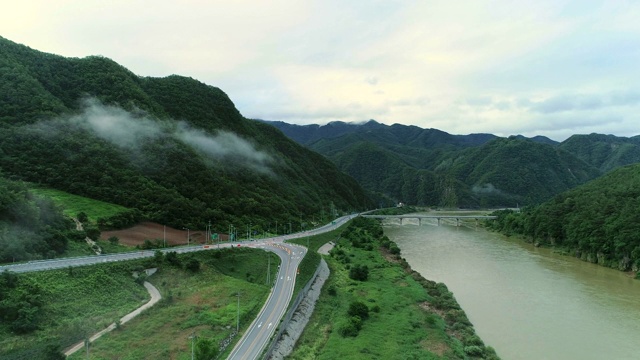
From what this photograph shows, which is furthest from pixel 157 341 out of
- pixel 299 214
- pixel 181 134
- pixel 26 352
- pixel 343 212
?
pixel 343 212

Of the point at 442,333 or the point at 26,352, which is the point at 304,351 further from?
the point at 26,352

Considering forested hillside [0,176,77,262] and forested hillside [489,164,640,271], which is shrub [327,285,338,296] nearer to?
forested hillside [0,176,77,262]

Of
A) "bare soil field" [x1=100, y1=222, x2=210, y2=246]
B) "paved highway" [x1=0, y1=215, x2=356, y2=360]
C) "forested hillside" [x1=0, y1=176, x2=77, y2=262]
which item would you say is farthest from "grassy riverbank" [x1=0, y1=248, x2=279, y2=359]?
"bare soil field" [x1=100, y1=222, x2=210, y2=246]

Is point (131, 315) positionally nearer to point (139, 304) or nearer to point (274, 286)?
point (139, 304)

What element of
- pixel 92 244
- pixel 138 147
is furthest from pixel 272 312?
pixel 138 147

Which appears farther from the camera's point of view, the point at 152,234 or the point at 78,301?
the point at 152,234

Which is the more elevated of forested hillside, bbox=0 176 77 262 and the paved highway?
forested hillside, bbox=0 176 77 262
